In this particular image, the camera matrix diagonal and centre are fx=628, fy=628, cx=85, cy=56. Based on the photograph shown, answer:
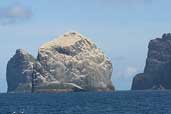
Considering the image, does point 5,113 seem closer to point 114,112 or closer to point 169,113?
point 114,112

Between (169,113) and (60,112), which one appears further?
(60,112)

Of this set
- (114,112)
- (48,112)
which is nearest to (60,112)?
(48,112)

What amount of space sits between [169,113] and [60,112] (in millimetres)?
22913

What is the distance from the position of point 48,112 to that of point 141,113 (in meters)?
20.7

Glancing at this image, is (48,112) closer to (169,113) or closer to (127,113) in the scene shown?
(127,113)

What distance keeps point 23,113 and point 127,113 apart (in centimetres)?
2042

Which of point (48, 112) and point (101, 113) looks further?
point (48, 112)

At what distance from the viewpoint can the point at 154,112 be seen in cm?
12300

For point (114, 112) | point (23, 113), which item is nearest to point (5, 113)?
point (23, 113)

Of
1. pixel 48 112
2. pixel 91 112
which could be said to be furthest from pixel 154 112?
pixel 48 112

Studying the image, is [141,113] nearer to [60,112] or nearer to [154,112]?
[154,112]

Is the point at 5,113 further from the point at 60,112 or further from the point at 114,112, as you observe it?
the point at 114,112

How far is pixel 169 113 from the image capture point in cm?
11881

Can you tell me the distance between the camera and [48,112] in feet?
427
